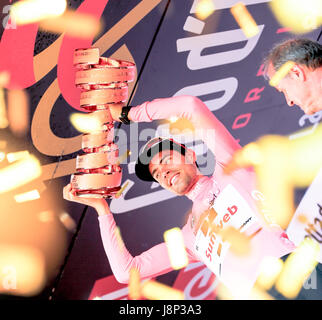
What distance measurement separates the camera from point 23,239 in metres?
2.21

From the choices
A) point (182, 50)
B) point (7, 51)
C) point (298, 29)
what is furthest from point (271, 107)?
point (7, 51)

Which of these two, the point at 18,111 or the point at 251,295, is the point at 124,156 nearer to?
the point at 18,111

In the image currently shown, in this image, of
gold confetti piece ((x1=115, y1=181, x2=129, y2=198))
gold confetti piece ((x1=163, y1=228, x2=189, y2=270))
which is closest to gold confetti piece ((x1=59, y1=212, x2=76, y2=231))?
gold confetti piece ((x1=115, y1=181, x2=129, y2=198))

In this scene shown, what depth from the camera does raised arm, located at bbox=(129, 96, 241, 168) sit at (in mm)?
1923

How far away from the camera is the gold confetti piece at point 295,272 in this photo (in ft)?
6.79

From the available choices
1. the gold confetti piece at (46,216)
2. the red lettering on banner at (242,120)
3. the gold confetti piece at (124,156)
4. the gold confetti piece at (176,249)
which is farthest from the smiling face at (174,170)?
the gold confetti piece at (46,216)

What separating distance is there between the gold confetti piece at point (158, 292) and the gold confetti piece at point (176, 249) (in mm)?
169

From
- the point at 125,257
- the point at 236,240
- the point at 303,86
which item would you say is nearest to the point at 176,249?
the point at 125,257

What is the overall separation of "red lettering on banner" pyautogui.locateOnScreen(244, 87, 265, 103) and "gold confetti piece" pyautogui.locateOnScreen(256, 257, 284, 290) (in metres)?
0.92

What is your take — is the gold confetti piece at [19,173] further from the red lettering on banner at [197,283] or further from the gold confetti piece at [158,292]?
the red lettering on banner at [197,283]

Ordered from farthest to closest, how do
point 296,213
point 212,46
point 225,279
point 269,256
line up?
point 296,213 → point 212,46 → point 225,279 → point 269,256

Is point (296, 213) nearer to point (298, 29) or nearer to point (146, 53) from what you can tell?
point (298, 29)

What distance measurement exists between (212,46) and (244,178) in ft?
2.60

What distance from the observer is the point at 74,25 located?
2176 millimetres
